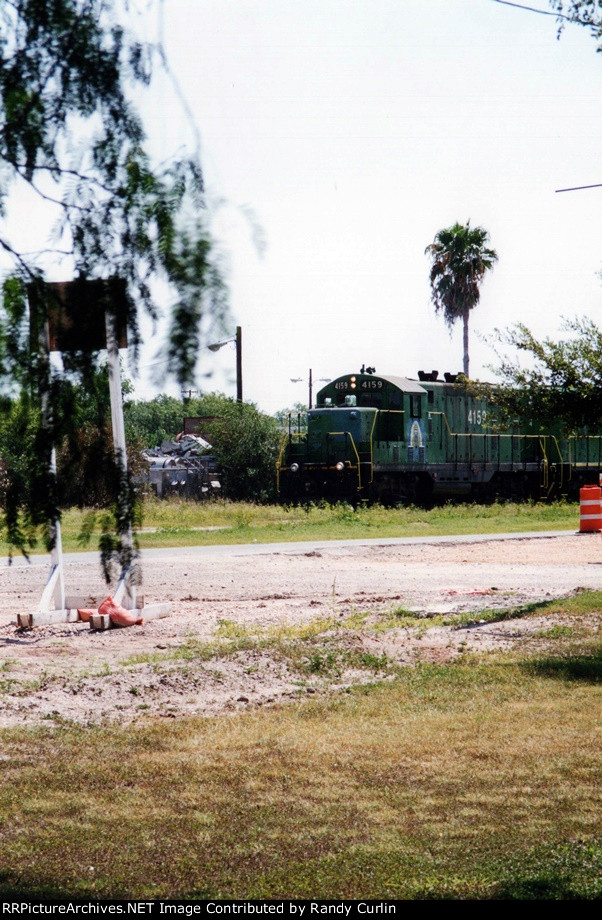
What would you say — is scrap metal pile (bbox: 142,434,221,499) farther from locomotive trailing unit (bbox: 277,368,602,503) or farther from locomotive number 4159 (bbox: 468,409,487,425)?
locomotive number 4159 (bbox: 468,409,487,425)

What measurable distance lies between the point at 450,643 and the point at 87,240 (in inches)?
294

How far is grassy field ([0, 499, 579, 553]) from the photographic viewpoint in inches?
1001

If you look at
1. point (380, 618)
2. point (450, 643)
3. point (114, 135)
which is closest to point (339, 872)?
point (114, 135)

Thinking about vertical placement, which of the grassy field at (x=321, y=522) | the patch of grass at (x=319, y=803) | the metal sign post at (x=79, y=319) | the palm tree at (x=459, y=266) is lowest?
the patch of grass at (x=319, y=803)

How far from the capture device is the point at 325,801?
5.71m

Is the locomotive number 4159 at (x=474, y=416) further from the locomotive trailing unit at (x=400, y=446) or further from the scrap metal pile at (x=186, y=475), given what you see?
the scrap metal pile at (x=186, y=475)

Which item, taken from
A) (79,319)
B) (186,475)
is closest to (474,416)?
(186,475)

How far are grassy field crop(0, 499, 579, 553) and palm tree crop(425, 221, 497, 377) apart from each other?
59.0 ft

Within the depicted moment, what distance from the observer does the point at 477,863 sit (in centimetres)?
480

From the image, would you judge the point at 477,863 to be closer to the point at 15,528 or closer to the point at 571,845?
the point at 571,845

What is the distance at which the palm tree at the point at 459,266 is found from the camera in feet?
171

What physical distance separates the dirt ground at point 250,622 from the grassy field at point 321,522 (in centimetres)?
331

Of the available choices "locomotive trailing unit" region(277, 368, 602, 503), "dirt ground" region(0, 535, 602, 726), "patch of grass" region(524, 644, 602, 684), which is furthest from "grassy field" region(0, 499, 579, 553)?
"patch of grass" region(524, 644, 602, 684)

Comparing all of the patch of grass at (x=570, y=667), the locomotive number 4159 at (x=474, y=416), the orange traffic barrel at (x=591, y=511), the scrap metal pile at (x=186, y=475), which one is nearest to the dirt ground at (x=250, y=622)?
the patch of grass at (x=570, y=667)
